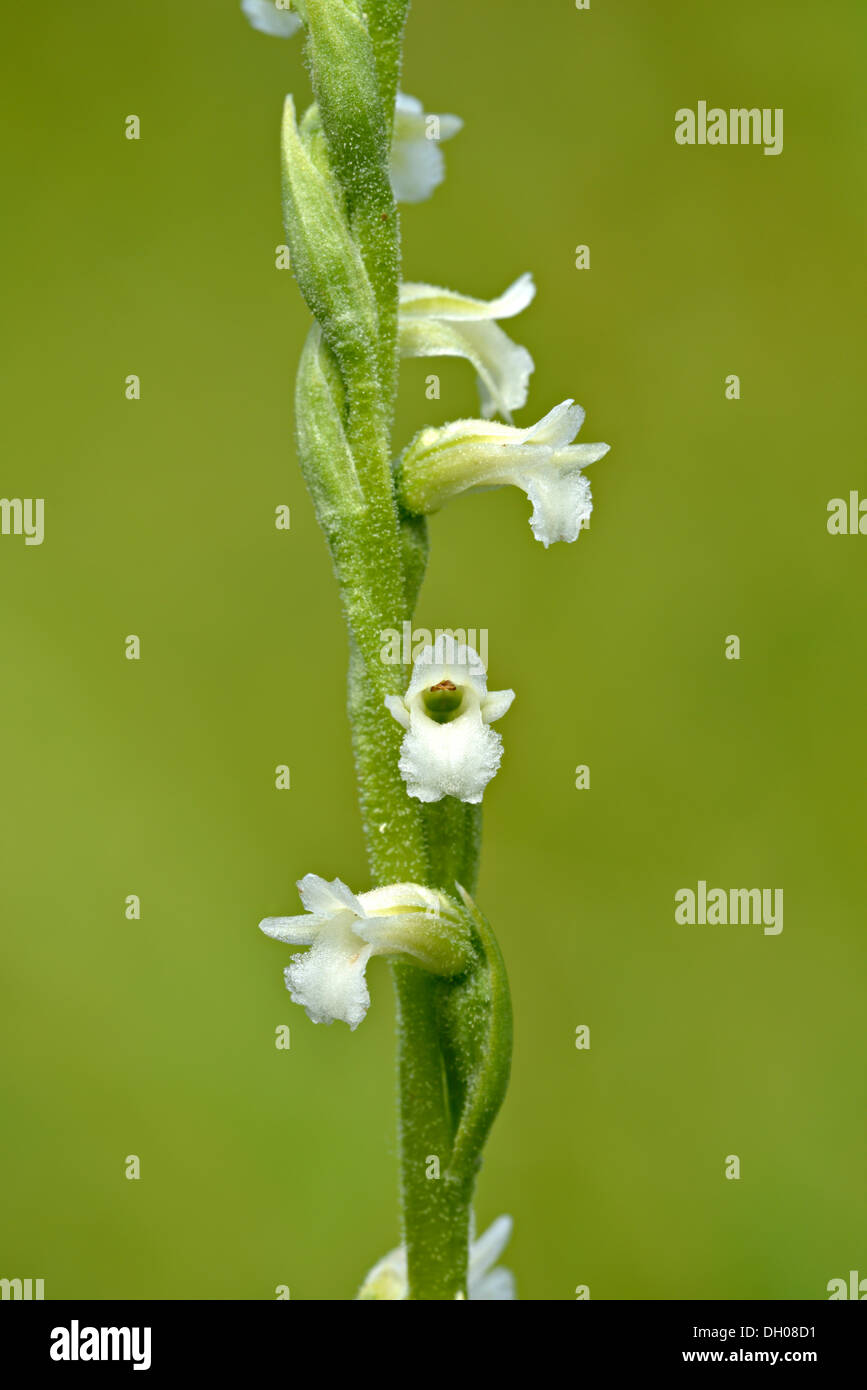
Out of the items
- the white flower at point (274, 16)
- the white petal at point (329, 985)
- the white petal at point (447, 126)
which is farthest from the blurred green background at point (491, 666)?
the white petal at point (329, 985)

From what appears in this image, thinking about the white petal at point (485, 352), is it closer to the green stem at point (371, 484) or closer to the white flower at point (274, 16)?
the green stem at point (371, 484)

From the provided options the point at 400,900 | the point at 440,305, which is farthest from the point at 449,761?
the point at 440,305

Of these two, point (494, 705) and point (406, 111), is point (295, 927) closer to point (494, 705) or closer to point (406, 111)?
point (494, 705)

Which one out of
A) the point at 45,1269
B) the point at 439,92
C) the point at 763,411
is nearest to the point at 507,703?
the point at 45,1269

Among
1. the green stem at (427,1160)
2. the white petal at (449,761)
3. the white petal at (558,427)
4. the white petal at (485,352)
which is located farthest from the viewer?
the white petal at (485,352)

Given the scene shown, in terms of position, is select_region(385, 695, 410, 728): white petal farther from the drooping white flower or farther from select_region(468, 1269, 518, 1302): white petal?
select_region(468, 1269, 518, 1302): white petal

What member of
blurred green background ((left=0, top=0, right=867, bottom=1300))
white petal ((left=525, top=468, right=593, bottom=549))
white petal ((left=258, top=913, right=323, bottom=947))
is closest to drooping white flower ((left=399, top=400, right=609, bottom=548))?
white petal ((left=525, top=468, right=593, bottom=549))
